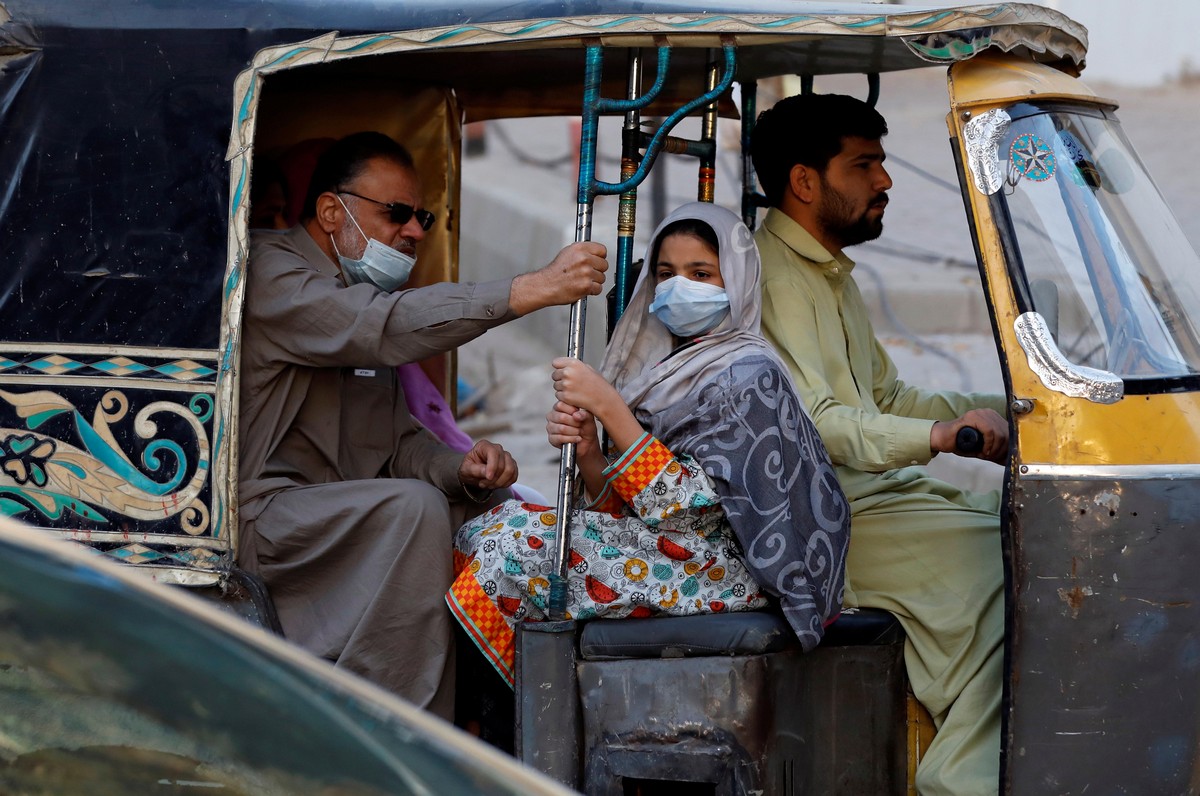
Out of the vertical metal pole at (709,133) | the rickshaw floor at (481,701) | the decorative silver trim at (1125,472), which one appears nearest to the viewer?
the decorative silver trim at (1125,472)

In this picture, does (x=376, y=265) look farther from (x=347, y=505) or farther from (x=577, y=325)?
(x=577, y=325)

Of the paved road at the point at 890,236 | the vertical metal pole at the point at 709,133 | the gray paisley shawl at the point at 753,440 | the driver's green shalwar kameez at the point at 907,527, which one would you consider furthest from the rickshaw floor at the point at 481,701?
the paved road at the point at 890,236

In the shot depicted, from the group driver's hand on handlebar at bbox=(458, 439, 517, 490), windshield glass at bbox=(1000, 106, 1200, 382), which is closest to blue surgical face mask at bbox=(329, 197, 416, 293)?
driver's hand on handlebar at bbox=(458, 439, 517, 490)

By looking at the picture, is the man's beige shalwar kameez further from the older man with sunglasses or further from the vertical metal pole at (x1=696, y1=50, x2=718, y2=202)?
the vertical metal pole at (x1=696, y1=50, x2=718, y2=202)

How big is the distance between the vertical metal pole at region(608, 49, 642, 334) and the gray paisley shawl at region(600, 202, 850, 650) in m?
0.08

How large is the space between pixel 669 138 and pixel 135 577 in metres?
2.04

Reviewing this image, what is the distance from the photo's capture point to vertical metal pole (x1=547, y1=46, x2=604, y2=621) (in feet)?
9.89

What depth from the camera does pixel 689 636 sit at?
3037 millimetres

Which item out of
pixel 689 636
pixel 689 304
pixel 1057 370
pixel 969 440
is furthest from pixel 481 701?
pixel 1057 370

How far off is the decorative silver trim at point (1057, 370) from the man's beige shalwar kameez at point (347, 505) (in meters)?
1.14

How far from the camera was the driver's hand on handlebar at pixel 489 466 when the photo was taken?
12.3 ft

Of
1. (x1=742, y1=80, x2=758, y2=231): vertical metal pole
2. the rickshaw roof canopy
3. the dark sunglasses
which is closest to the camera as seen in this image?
the rickshaw roof canopy

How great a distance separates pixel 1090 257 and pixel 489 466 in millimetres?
1617

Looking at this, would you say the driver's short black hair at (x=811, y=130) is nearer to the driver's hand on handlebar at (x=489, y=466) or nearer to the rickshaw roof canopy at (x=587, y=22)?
the rickshaw roof canopy at (x=587, y=22)
